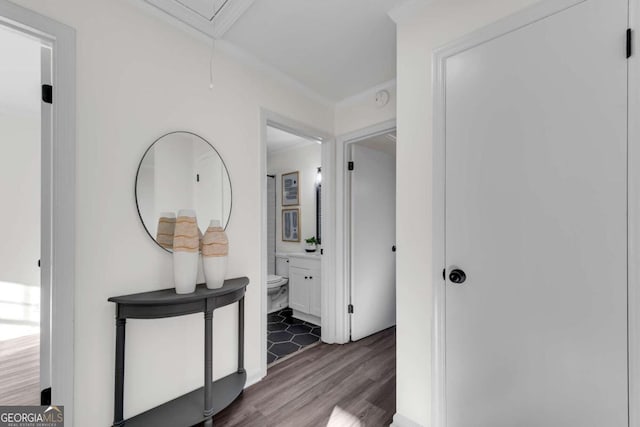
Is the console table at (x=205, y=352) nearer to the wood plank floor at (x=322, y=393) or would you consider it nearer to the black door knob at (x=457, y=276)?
the wood plank floor at (x=322, y=393)

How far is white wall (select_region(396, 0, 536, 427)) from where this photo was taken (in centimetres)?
147

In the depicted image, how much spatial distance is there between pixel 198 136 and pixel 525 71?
1811 mm

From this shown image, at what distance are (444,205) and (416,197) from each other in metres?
0.16

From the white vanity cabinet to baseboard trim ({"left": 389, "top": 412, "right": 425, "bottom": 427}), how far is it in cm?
162

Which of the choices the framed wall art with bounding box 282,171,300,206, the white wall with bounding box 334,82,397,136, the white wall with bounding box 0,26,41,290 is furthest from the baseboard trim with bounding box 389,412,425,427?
the white wall with bounding box 0,26,41,290

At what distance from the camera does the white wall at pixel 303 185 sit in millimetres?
3865

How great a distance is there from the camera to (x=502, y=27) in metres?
1.24

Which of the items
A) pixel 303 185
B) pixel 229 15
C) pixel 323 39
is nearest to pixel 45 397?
pixel 229 15

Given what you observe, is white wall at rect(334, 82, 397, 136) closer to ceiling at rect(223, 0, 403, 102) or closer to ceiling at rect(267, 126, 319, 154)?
ceiling at rect(223, 0, 403, 102)

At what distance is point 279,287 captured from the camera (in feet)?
11.4

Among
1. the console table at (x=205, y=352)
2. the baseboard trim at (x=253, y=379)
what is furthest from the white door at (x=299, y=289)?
the console table at (x=205, y=352)

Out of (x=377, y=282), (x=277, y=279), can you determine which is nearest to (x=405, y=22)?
(x=377, y=282)

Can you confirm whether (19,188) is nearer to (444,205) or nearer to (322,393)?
(322,393)

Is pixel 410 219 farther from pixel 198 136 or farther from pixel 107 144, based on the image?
pixel 107 144
